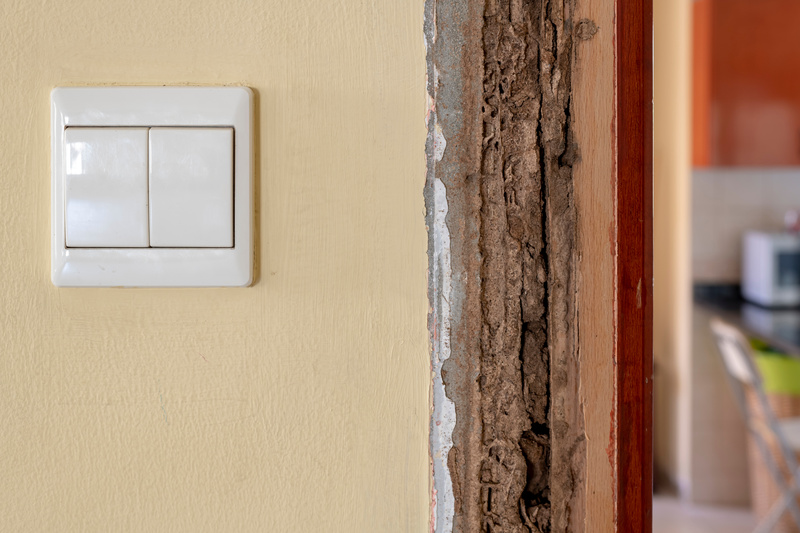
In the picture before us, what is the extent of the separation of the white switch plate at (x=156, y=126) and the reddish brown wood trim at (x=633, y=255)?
25cm

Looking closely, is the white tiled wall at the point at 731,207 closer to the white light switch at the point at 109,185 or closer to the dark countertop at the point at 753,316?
the dark countertop at the point at 753,316

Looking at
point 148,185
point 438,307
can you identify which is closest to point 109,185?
point 148,185

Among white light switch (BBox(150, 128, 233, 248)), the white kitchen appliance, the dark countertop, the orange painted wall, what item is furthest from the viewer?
the white kitchen appliance

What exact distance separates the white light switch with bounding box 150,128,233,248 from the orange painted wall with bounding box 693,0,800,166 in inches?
114

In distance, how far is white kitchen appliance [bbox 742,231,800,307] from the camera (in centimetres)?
298

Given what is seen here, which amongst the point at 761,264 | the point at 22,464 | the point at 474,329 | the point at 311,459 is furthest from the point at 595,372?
the point at 761,264

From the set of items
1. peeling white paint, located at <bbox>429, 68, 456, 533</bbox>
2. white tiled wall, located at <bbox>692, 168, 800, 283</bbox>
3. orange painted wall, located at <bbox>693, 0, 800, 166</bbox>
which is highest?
orange painted wall, located at <bbox>693, 0, 800, 166</bbox>

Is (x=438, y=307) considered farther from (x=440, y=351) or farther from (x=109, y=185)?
(x=109, y=185)

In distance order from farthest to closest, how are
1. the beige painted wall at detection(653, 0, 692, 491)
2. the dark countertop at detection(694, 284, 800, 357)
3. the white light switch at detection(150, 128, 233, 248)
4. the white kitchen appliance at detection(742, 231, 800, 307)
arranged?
the beige painted wall at detection(653, 0, 692, 491) < the white kitchen appliance at detection(742, 231, 800, 307) < the dark countertop at detection(694, 284, 800, 357) < the white light switch at detection(150, 128, 233, 248)

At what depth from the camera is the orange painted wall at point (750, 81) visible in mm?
2787

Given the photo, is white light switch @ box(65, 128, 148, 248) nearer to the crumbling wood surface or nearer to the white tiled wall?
the crumbling wood surface

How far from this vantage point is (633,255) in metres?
0.43

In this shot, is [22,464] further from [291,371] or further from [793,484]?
[793,484]

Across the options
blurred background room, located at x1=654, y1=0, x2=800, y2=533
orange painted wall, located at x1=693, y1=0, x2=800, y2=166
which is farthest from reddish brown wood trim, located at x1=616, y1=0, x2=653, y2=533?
orange painted wall, located at x1=693, y1=0, x2=800, y2=166
